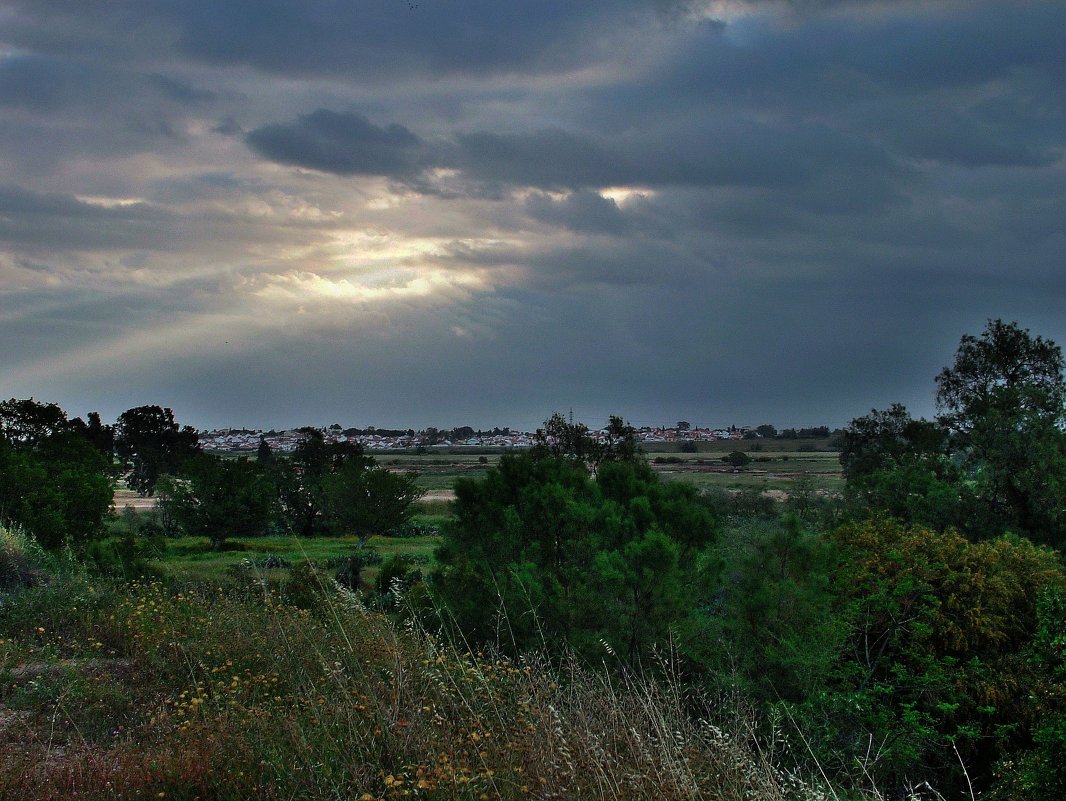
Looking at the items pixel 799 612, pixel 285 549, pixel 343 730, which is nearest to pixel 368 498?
pixel 285 549

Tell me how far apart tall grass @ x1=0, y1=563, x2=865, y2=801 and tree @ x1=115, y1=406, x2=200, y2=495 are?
243ft

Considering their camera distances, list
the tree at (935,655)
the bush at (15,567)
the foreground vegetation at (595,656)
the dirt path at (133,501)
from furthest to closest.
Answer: the dirt path at (133,501), the bush at (15,567), the tree at (935,655), the foreground vegetation at (595,656)

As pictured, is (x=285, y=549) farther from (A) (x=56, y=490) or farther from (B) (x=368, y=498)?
(A) (x=56, y=490)

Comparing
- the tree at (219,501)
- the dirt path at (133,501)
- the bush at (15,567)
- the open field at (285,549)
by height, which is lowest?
the dirt path at (133,501)

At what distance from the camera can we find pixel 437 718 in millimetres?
5434

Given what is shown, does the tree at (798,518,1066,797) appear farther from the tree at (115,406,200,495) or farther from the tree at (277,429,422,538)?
the tree at (115,406,200,495)

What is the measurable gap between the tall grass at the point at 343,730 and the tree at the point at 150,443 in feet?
243

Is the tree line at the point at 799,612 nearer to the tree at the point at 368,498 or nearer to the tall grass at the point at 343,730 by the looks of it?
the tall grass at the point at 343,730

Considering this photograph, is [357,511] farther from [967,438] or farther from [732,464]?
[732,464]

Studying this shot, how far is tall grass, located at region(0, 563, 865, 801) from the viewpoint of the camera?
470cm

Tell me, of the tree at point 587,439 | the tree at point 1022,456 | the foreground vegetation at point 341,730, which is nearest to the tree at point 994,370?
the tree at point 1022,456

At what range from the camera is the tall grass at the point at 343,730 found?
4.70 m

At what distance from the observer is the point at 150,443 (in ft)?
263

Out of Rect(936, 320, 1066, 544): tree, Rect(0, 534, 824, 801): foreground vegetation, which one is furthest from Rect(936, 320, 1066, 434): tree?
Rect(0, 534, 824, 801): foreground vegetation
